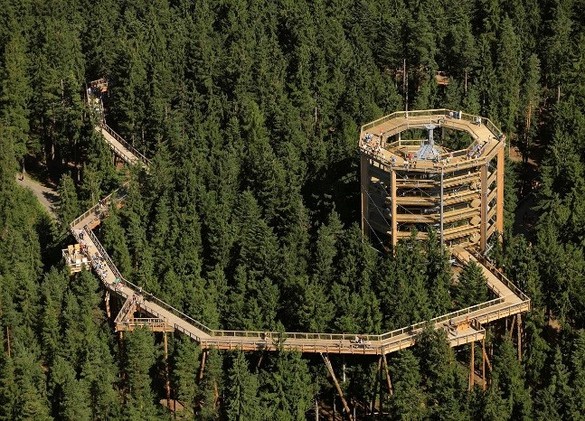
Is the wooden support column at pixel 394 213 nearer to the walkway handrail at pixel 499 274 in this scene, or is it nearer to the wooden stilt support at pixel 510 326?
the walkway handrail at pixel 499 274

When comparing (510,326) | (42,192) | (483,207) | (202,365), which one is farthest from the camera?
(42,192)

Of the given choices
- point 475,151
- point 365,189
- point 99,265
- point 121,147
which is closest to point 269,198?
point 365,189

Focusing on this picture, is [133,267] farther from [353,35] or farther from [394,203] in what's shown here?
[353,35]

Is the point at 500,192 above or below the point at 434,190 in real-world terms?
below

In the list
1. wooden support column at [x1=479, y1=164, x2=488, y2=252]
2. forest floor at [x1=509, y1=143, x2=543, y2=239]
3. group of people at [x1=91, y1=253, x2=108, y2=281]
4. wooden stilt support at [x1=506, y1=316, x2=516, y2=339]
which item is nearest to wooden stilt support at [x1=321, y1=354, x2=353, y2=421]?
wooden stilt support at [x1=506, y1=316, x2=516, y2=339]

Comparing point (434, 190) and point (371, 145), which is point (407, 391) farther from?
point (371, 145)

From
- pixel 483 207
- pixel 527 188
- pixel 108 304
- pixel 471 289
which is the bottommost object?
pixel 527 188

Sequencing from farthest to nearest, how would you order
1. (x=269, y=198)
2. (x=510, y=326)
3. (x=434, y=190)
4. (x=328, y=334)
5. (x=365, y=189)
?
(x=269, y=198)
(x=365, y=189)
(x=434, y=190)
(x=510, y=326)
(x=328, y=334)
